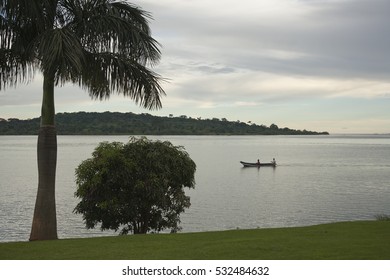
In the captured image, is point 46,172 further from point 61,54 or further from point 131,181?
point 131,181

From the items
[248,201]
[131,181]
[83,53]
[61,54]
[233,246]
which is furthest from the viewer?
[248,201]

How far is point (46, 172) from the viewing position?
16.1 metres

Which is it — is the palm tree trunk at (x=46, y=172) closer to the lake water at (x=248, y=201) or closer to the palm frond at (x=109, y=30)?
the palm frond at (x=109, y=30)

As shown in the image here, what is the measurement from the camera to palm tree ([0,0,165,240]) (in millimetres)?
15266

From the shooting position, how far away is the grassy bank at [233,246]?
1052cm

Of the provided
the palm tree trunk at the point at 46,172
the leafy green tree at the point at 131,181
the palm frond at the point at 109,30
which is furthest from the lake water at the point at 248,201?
the palm frond at the point at 109,30

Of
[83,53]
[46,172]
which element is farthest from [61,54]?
[46,172]

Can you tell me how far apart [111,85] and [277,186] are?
5588cm

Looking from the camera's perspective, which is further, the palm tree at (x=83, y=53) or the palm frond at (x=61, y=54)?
the palm tree at (x=83, y=53)

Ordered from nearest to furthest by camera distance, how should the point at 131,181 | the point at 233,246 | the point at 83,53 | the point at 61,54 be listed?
the point at 233,246 → the point at 61,54 → the point at 83,53 → the point at 131,181

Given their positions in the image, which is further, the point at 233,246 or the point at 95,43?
the point at 95,43

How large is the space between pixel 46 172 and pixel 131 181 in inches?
433

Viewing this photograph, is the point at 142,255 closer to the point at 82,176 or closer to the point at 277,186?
the point at 82,176

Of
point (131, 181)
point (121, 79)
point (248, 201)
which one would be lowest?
point (248, 201)
